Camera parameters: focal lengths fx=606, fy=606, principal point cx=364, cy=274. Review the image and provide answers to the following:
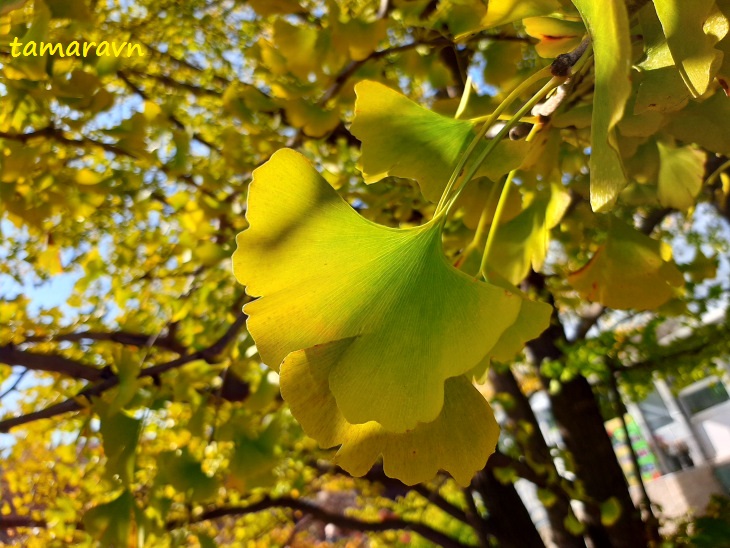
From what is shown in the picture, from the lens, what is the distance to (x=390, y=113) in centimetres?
31

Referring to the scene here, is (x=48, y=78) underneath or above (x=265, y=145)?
above

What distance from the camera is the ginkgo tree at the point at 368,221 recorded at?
223 millimetres

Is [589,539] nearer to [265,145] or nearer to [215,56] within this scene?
[265,145]

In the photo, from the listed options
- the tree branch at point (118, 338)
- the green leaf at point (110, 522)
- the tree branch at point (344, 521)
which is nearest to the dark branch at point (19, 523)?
the tree branch at point (344, 521)

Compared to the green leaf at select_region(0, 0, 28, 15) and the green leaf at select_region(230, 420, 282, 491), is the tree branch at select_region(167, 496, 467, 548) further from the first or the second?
the green leaf at select_region(0, 0, 28, 15)

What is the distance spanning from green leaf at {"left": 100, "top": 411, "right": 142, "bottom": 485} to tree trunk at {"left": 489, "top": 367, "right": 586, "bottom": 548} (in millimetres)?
1053

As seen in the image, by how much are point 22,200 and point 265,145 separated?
0.31m

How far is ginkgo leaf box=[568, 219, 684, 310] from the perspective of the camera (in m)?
0.44

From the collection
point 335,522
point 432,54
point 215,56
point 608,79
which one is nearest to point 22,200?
point 432,54

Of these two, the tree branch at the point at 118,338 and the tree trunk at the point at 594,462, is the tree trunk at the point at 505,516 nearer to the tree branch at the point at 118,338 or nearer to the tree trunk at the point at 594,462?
the tree trunk at the point at 594,462

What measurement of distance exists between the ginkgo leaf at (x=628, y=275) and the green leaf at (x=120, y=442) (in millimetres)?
452

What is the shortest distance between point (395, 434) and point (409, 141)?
5.9 inches

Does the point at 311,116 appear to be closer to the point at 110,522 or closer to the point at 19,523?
the point at 110,522

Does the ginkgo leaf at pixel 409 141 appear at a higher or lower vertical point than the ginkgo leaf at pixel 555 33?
lower
